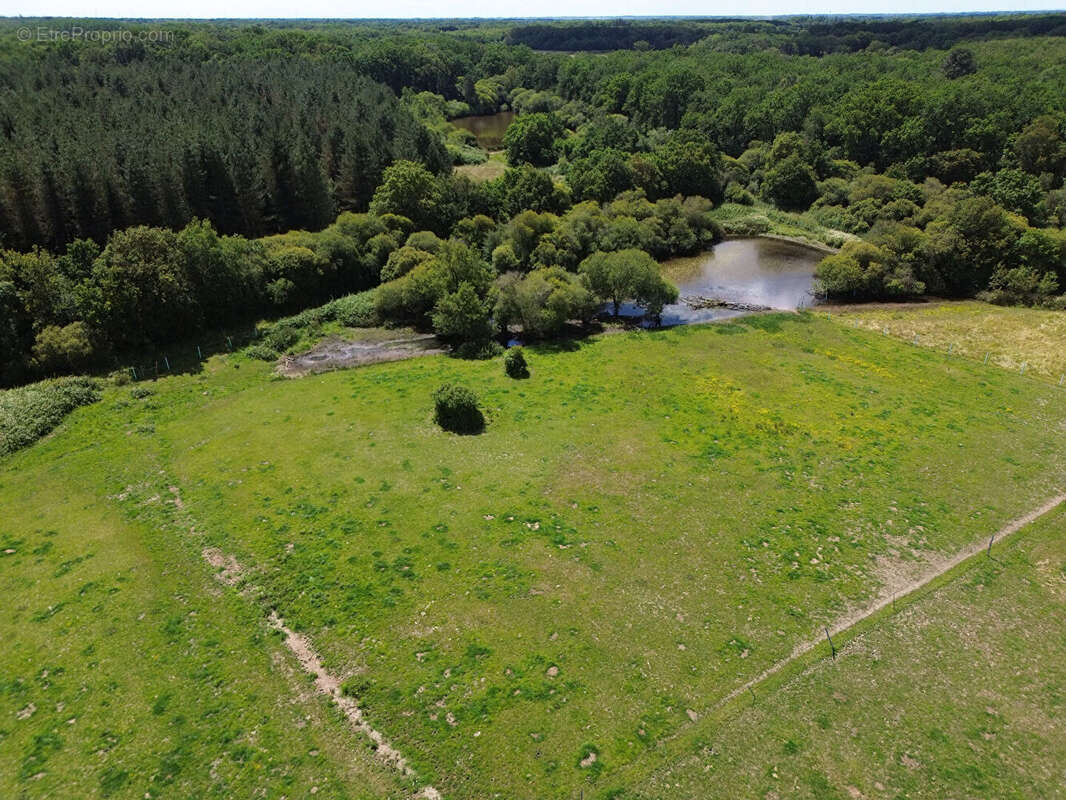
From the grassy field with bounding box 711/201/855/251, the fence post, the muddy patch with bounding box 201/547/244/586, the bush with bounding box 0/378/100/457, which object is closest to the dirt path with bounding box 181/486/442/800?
the muddy patch with bounding box 201/547/244/586

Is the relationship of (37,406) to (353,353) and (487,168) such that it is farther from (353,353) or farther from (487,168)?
(487,168)

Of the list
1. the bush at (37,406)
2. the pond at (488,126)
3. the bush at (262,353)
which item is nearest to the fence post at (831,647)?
the bush at (262,353)

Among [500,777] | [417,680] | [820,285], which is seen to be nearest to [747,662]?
[500,777]

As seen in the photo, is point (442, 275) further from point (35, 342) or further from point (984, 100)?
point (984, 100)

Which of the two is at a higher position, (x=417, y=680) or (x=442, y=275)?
(x=442, y=275)

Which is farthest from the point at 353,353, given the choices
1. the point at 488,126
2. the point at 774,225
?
the point at 488,126

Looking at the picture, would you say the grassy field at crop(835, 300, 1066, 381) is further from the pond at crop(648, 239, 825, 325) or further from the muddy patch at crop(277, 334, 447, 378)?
the muddy patch at crop(277, 334, 447, 378)
